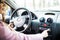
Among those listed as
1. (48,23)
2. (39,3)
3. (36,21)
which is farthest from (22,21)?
(39,3)

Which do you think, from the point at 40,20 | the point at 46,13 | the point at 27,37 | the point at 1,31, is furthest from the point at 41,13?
the point at 1,31

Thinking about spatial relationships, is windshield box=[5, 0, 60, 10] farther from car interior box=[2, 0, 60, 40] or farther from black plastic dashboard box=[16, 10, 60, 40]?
black plastic dashboard box=[16, 10, 60, 40]

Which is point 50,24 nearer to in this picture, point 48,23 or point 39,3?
point 48,23

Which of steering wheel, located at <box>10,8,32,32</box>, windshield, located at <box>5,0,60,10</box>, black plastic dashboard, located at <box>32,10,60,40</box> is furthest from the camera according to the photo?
windshield, located at <box>5,0,60,10</box>

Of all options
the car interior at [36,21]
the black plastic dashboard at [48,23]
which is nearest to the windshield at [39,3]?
the car interior at [36,21]

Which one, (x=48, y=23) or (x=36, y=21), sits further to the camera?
(x=36, y=21)

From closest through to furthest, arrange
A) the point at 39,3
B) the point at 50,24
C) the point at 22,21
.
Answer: the point at 50,24 < the point at 22,21 < the point at 39,3

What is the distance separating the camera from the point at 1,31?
1.49m

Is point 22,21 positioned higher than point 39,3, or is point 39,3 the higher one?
point 39,3

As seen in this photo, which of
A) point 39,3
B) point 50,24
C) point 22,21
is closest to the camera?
point 50,24

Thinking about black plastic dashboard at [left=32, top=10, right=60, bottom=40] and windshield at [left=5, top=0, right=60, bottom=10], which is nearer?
black plastic dashboard at [left=32, top=10, right=60, bottom=40]

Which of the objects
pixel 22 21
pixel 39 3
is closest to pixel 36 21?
pixel 22 21

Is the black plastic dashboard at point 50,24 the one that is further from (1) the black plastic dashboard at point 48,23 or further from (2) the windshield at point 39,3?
(2) the windshield at point 39,3

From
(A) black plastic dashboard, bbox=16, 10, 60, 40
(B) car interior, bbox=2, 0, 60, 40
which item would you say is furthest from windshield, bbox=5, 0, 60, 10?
(A) black plastic dashboard, bbox=16, 10, 60, 40
